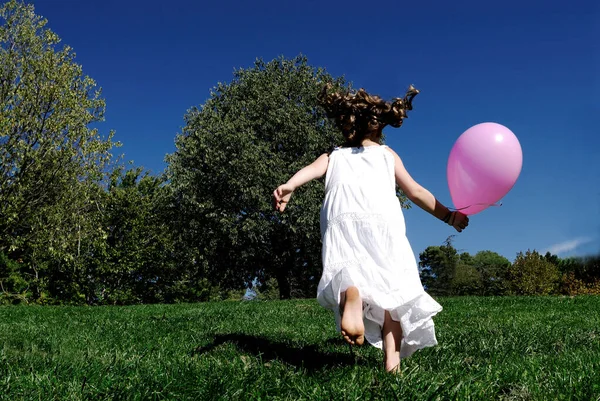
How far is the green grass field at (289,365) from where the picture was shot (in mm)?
2828

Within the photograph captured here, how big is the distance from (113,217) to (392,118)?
90.1 ft

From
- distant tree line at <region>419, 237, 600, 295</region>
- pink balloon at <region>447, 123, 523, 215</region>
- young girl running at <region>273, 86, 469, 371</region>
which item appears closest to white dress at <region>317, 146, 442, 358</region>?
young girl running at <region>273, 86, 469, 371</region>

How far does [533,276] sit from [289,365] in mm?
25833

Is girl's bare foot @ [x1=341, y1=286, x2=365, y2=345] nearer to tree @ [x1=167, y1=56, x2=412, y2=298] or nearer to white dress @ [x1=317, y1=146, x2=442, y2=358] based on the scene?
white dress @ [x1=317, y1=146, x2=442, y2=358]

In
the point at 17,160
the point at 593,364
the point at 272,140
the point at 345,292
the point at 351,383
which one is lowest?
the point at 351,383

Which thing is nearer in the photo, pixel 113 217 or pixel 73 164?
pixel 73 164

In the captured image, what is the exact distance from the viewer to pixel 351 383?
9.52 feet

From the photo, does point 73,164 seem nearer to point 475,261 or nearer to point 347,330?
point 347,330

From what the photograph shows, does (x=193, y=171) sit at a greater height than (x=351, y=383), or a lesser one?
greater

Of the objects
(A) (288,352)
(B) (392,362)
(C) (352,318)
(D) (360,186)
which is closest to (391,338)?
(B) (392,362)

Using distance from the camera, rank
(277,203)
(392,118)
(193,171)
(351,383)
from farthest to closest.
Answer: (193,171) → (392,118) → (277,203) → (351,383)

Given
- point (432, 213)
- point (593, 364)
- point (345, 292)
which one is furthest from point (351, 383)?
point (593, 364)

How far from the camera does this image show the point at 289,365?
12.5ft

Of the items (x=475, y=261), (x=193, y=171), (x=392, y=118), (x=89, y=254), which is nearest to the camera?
(x=392, y=118)
